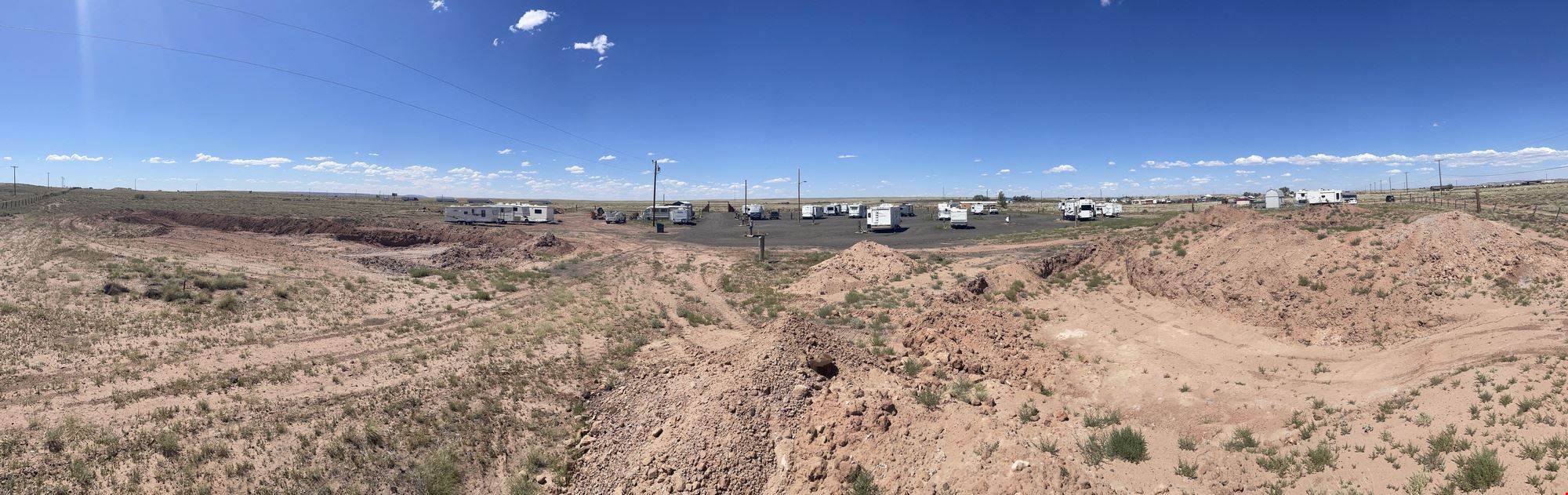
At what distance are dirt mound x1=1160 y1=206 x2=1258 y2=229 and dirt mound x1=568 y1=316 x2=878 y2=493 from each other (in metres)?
25.3

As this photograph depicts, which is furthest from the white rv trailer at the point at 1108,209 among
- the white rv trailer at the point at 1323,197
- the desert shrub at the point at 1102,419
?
the desert shrub at the point at 1102,419

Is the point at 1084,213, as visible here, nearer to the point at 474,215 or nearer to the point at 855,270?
the point at 855,270

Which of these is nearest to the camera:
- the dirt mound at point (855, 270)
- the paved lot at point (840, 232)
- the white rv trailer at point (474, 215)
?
the dirt mound at point (855, 270)

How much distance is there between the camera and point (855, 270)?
2467 cm

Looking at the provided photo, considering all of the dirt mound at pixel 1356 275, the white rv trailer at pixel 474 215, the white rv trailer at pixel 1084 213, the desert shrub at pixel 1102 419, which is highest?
the white rv trailer at pixel 474 215

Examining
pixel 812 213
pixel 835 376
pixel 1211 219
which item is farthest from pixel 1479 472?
pixel 812 213

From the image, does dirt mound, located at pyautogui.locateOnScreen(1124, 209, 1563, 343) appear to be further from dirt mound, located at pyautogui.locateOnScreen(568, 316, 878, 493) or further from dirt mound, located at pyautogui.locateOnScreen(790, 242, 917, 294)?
dirt mound, located at pyautogui.locateOnScreen(568, 316, 878, 493)

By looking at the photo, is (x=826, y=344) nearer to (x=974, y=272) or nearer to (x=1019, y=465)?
(x=1019, y=465)

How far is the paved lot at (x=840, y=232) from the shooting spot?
4372cm

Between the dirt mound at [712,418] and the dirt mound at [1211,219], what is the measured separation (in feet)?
83.0

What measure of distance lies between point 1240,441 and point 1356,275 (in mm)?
14629

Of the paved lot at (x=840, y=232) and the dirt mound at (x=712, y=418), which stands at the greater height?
the paved lot at (x=840, y=232)

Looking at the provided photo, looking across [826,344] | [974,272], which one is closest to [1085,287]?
[974,272]

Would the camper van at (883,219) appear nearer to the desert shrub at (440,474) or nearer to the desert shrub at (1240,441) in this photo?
the desert shrub at (1240,441)
